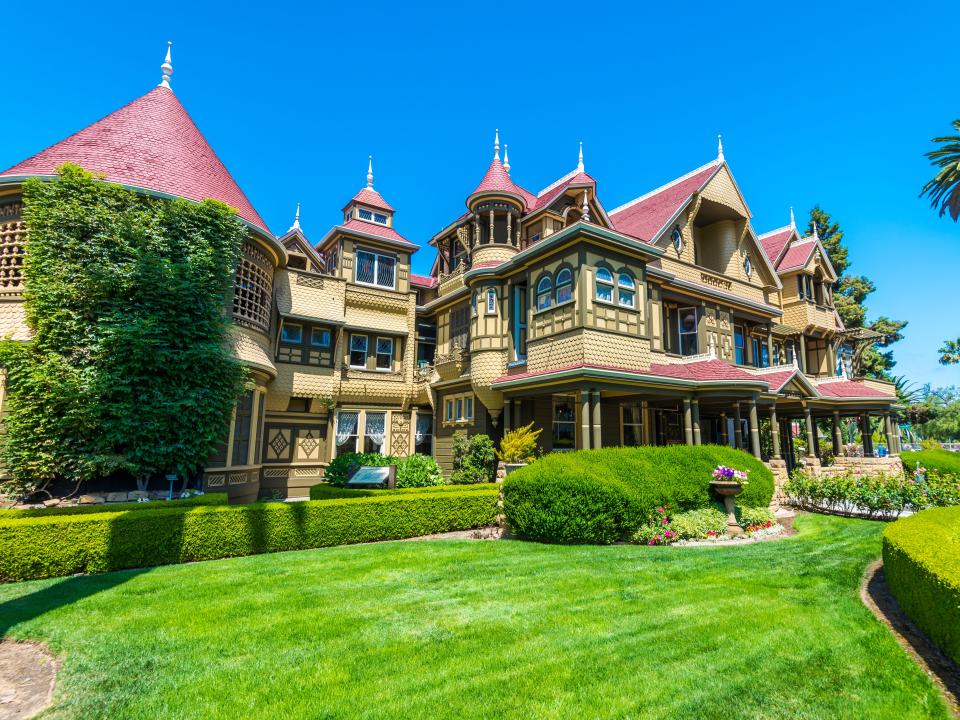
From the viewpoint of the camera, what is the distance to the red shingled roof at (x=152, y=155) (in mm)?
15336

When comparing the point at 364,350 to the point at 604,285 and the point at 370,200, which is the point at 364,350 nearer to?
the point at 370,200

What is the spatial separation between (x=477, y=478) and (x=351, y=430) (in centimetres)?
738

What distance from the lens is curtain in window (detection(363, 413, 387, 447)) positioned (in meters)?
24.0

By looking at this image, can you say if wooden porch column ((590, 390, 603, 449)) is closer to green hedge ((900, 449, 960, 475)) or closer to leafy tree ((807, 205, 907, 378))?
green hedge ((900, 449, 960, 475))

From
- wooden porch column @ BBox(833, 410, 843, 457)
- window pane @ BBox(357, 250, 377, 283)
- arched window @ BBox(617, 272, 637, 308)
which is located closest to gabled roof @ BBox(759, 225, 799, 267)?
wooden porch column @ BBox(833, 410, 843, 457)

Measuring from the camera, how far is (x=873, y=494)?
13977mm

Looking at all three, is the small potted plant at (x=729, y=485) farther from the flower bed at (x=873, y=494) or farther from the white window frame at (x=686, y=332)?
the white window frame at (x=686, y=332)

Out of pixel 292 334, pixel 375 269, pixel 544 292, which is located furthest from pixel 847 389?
pixel 292 334

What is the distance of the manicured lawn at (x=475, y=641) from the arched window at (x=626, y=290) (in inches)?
422

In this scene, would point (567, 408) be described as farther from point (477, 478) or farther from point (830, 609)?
point (830, 609)

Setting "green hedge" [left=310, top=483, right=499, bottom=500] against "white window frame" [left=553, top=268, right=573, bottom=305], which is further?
"white window frame" [left=553, top=268, right=573, bottom=305]

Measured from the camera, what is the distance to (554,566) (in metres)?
8.82

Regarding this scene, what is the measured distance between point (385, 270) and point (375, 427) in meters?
Answer: 7.79

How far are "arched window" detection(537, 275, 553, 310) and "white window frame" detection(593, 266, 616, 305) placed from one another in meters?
1.71
